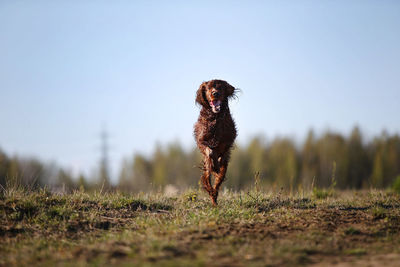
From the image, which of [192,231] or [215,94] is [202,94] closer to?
[215,94]

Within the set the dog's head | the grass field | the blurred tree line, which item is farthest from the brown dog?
the blurred tree line

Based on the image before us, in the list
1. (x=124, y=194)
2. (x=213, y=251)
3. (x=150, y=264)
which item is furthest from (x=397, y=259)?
(x=124, y=194)

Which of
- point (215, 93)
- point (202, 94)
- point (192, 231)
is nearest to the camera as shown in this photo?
point (192, 231)

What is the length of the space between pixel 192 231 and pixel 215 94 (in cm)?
253

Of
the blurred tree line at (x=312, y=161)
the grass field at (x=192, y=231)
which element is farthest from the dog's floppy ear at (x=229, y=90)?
the blurred tree line at (x=312, y=161)

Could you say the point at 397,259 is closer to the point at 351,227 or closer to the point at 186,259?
the point at 351,227

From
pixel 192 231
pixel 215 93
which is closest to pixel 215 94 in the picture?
pixel 215 93

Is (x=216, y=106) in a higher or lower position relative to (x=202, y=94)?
lower

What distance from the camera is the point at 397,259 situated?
4.16m

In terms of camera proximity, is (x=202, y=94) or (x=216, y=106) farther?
(x=202, y=94)

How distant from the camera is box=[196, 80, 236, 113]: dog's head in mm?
6676

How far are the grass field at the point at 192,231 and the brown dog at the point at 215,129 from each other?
0.63 metres

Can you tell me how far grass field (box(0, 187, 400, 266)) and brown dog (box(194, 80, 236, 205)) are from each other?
2.07ft

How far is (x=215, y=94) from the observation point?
6648 millimetres
